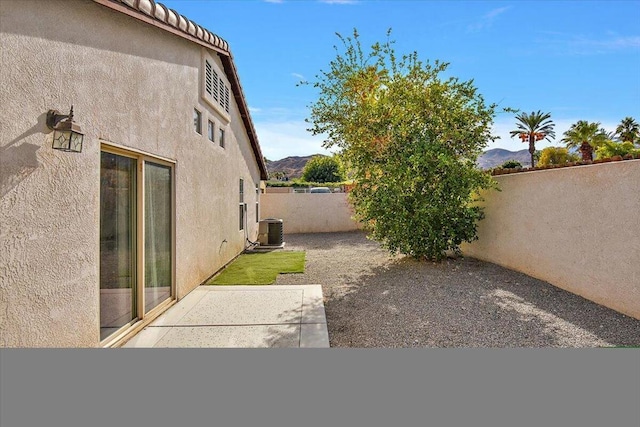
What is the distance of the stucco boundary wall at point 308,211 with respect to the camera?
19656mm

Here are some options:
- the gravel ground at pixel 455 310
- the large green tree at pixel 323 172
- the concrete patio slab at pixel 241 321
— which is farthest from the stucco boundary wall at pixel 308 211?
the large green tree at pixel 323 172

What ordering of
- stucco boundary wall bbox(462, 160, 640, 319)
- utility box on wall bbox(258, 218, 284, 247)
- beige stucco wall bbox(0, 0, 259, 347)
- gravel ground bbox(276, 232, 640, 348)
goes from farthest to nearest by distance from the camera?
utility box on wall bbox(258, 218, 284, 247), stucco boundary wall bbox(462, 160, 640, 319), gravel ground bbox(276, 232, 640, 348), beige stucco wall bbox(0, 0, 259, 347)

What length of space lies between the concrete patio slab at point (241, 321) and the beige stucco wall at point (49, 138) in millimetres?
1264

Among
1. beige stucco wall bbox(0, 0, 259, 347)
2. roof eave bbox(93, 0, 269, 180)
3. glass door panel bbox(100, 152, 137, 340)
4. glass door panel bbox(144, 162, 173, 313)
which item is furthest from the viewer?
glass door panel bbox(144, 162, 173, 313)

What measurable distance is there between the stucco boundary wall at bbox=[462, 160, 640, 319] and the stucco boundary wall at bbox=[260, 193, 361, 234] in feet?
38.4

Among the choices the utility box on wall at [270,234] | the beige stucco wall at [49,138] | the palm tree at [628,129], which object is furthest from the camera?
the palm tree at [628,129]

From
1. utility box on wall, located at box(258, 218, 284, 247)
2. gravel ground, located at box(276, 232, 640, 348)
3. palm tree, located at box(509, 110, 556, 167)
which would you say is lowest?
gravel ground, located at box(276, 232, 640, 348)

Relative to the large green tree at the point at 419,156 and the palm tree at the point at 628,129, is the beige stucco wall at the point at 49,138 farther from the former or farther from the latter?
the palm tree at the point at 628,129

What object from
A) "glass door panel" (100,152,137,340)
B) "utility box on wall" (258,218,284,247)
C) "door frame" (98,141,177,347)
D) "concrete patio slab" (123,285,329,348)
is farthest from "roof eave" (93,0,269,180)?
"utility box on wall" (258,218,284,247)

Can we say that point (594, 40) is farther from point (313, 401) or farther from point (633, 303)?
point (313, 401)

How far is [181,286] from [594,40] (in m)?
11.8

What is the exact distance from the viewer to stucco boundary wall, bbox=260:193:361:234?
64.5 feet

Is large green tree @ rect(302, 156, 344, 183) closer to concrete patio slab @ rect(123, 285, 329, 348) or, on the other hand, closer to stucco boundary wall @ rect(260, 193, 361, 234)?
stucco boundary wall @ rect(260, 193, 361, 234)

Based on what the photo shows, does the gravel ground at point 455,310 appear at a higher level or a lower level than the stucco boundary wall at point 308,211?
lower
